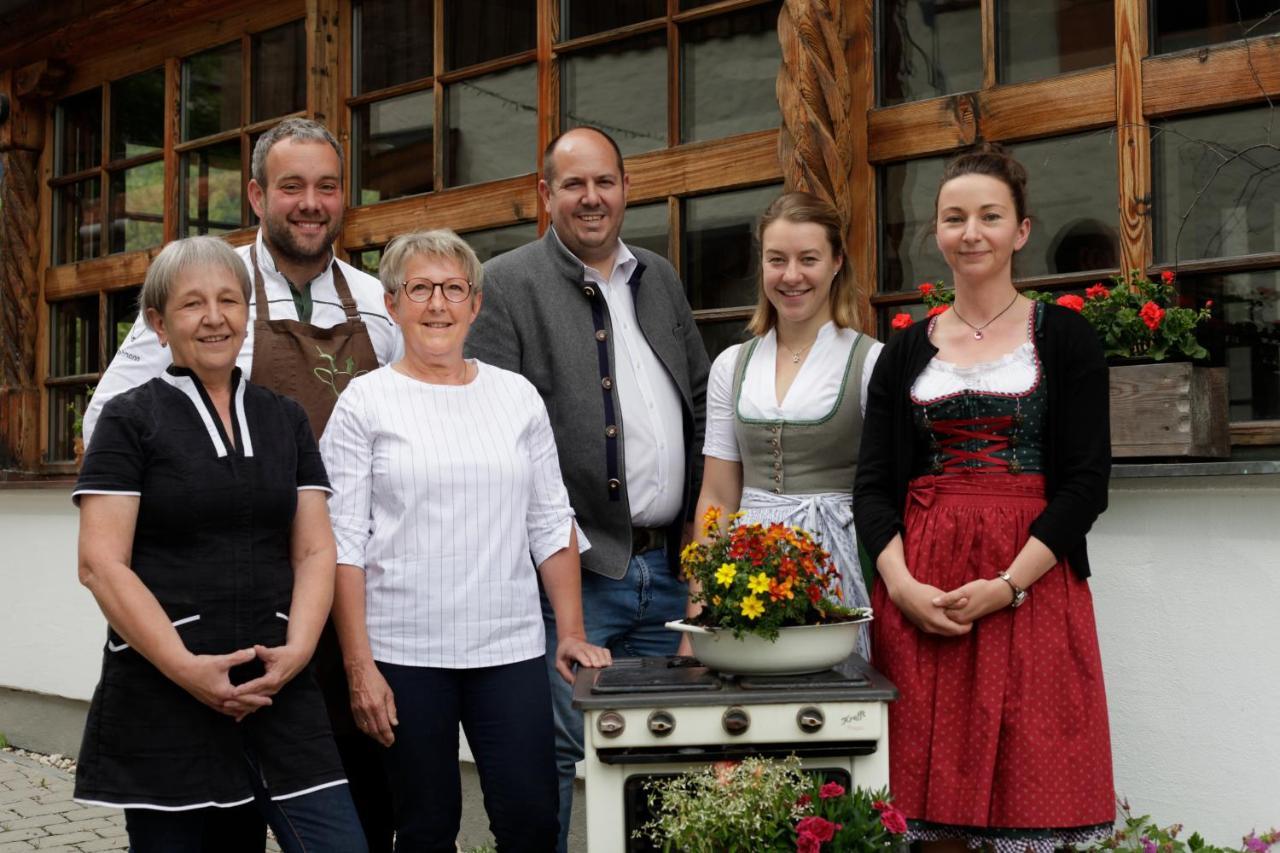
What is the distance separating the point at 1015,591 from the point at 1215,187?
136 centimetres

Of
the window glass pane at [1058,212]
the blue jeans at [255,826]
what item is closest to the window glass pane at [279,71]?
the window glass pane at [1058,212]

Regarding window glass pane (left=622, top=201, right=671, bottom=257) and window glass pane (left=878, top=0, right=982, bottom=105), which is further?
window glass pane (left=622, top=201, right=671, bottom=257)

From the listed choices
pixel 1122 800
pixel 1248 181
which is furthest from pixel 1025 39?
pixel 1122 800

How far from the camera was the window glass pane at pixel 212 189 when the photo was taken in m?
6.32

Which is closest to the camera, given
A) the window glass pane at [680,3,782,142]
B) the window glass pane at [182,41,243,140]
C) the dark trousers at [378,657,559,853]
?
the dark trousers at [378,657,559,853]

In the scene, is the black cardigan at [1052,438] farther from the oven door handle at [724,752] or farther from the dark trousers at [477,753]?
the dark trousers at [477,753]

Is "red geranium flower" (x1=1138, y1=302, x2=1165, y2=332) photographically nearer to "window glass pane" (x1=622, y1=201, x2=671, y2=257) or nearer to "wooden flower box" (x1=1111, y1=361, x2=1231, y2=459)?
"wooden flower box" (x1=1111, y1=361, x2=1231, y2=459)

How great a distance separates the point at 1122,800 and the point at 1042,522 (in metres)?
0.91

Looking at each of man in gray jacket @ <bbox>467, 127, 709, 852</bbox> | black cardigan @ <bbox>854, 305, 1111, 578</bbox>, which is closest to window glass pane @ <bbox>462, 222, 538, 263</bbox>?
man in gray jacket @ <bbox>467, 127, 709, 852</bbox>

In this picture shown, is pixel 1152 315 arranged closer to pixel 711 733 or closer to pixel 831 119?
pixel 831 119

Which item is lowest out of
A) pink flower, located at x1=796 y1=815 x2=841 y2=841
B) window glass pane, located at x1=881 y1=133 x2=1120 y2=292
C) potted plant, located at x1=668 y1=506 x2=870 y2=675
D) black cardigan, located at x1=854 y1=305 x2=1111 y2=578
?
pink flower, located at x1=796 y1=815 x2=841 y2=841

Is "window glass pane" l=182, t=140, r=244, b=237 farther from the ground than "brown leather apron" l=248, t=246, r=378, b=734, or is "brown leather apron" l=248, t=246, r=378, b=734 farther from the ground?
"window glass pane" l=182, t=140, r=244, b=237

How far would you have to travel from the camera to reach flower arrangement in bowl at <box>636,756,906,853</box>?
2365 mm

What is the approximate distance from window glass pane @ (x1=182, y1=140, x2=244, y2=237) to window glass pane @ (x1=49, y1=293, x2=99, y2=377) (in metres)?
0.87
